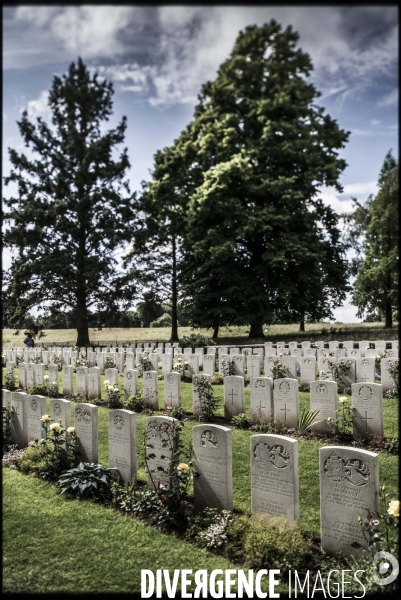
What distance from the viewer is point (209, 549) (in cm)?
375

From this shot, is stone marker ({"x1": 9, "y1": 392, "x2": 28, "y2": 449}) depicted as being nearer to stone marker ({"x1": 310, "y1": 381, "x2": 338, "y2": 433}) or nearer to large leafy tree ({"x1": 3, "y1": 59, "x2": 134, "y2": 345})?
stone marker ({"x1": 310, "y1": 381, "x2": 338, "y2": 433})

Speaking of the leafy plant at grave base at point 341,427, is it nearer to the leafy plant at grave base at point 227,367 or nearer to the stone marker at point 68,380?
the leafy plant at grave base at point 227,367

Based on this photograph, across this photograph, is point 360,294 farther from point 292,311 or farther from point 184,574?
point 184,574

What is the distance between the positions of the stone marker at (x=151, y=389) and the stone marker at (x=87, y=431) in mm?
3093

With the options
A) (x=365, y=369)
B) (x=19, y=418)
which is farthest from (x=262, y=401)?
(x=19, y=418)

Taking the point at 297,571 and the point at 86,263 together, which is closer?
the point at 297,571

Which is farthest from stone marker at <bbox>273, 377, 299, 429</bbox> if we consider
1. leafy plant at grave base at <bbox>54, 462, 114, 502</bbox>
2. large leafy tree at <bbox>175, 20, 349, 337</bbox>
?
large leafy tree at <bbox>175, 20, 349, 337</bbox>

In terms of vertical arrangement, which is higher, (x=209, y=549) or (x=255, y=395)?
(x=255, y=395)

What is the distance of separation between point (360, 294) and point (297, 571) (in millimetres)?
23338

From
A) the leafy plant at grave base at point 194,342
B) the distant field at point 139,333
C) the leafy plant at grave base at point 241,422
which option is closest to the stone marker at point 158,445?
Answer: the leafy plant at grave base at point 241,422

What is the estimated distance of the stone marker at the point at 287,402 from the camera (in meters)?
7.12

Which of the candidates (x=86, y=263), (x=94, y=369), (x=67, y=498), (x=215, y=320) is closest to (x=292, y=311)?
(x=215, y=320)

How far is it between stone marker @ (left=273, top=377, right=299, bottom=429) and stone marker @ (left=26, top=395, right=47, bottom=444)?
142 inches

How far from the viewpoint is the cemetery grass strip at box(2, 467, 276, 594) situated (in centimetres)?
329
